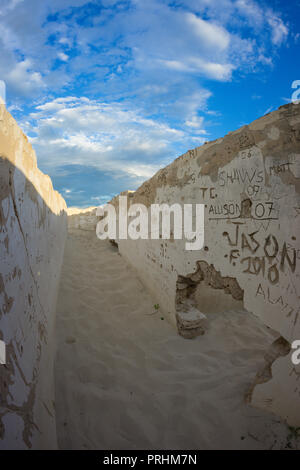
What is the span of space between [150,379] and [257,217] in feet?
7.06

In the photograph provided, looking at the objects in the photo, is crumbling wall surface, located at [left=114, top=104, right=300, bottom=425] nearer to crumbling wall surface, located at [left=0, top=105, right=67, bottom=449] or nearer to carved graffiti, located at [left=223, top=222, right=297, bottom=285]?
carved graffiti, located at [left=223, top=222, right=297, bottom=285]

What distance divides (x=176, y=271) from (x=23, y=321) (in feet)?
A: 8.13

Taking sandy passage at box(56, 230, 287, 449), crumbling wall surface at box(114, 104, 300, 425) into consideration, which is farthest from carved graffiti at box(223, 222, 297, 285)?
sandy passage at box(56, 230, 287, 449)

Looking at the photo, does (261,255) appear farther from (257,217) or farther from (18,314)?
(18,314)

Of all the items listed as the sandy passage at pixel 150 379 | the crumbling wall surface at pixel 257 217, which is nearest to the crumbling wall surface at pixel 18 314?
the sandy passage at pixel 150 379

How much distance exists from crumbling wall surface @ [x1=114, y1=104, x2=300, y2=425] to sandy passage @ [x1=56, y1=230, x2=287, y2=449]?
498 mm

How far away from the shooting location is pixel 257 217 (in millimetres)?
2201

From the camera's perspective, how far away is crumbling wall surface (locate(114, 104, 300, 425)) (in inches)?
75.7

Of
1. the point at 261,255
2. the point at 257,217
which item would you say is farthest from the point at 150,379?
the point at 257,217

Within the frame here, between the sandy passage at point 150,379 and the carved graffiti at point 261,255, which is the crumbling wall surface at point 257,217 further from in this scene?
the sandy passage at point 150,379
